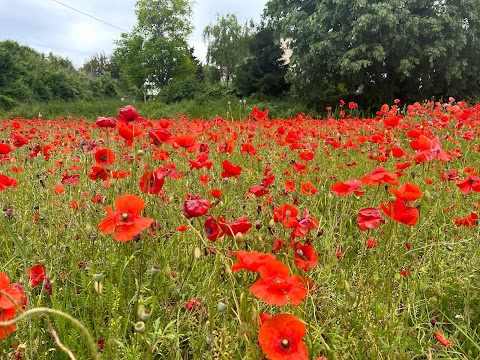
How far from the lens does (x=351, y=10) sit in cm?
1291

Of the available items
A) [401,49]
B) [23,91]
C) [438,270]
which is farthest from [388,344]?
[23,91]

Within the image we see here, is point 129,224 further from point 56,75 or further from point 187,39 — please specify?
point 187,39

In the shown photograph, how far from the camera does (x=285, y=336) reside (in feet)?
2.51

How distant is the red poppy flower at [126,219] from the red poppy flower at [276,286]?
33 centimetres

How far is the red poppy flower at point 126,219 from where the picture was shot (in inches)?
38.7

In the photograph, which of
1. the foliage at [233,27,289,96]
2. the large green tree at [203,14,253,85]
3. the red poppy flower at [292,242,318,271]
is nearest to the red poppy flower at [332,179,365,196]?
the red poppy flower at [292,242,318,271]

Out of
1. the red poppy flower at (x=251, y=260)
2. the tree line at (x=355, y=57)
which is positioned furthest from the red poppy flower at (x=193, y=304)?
the tree line at (x=355, y=57)

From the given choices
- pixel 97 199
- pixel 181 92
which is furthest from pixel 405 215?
pixel 181 92

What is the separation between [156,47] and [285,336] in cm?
3192

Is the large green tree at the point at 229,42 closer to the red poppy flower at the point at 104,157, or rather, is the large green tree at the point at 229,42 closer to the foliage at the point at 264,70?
the foliage at the point at 264,70

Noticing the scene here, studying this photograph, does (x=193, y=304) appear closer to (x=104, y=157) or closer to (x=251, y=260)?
(x=251, y=260)

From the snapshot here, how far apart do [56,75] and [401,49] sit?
734 inches

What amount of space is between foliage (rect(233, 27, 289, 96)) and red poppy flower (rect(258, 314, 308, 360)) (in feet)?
61.6

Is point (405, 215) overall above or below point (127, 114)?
below
